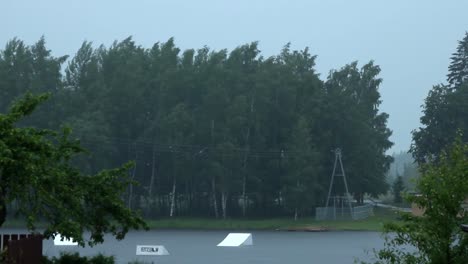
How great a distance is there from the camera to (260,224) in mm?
113938

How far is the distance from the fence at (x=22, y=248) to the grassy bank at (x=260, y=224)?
87667 mm

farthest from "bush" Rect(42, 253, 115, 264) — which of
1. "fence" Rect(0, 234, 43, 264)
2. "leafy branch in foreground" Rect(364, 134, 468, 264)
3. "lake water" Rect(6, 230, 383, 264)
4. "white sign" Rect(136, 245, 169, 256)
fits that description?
"white sign" Rect(136, 245, 169, 256)

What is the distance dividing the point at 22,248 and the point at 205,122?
9243cm

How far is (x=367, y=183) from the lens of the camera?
4852 inches

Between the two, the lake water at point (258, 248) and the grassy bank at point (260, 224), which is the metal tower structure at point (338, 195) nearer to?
the grassy bank at point (260, 224)

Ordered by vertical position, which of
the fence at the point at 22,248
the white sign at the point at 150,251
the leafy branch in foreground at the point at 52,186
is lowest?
the white sign at the point at 150,251

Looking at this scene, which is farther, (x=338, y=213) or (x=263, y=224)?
(x=338, y=213)

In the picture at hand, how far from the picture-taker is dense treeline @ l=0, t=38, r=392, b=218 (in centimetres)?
11175

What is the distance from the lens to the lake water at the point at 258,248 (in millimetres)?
60062

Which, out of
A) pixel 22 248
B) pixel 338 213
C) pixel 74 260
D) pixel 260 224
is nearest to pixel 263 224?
pixel 260 224

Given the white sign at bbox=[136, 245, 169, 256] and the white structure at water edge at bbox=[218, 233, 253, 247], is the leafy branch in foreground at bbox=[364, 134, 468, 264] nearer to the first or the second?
the white sign at bbox=[136, 245, 169, 256]

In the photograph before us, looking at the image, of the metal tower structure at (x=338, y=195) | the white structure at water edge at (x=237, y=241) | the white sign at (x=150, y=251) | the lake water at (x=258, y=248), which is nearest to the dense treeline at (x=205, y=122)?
the metal tower structure at (x=338, y=195)

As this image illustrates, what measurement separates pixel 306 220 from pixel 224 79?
19.5 metres

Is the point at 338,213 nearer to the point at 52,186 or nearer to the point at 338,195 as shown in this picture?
the point at 338,195
